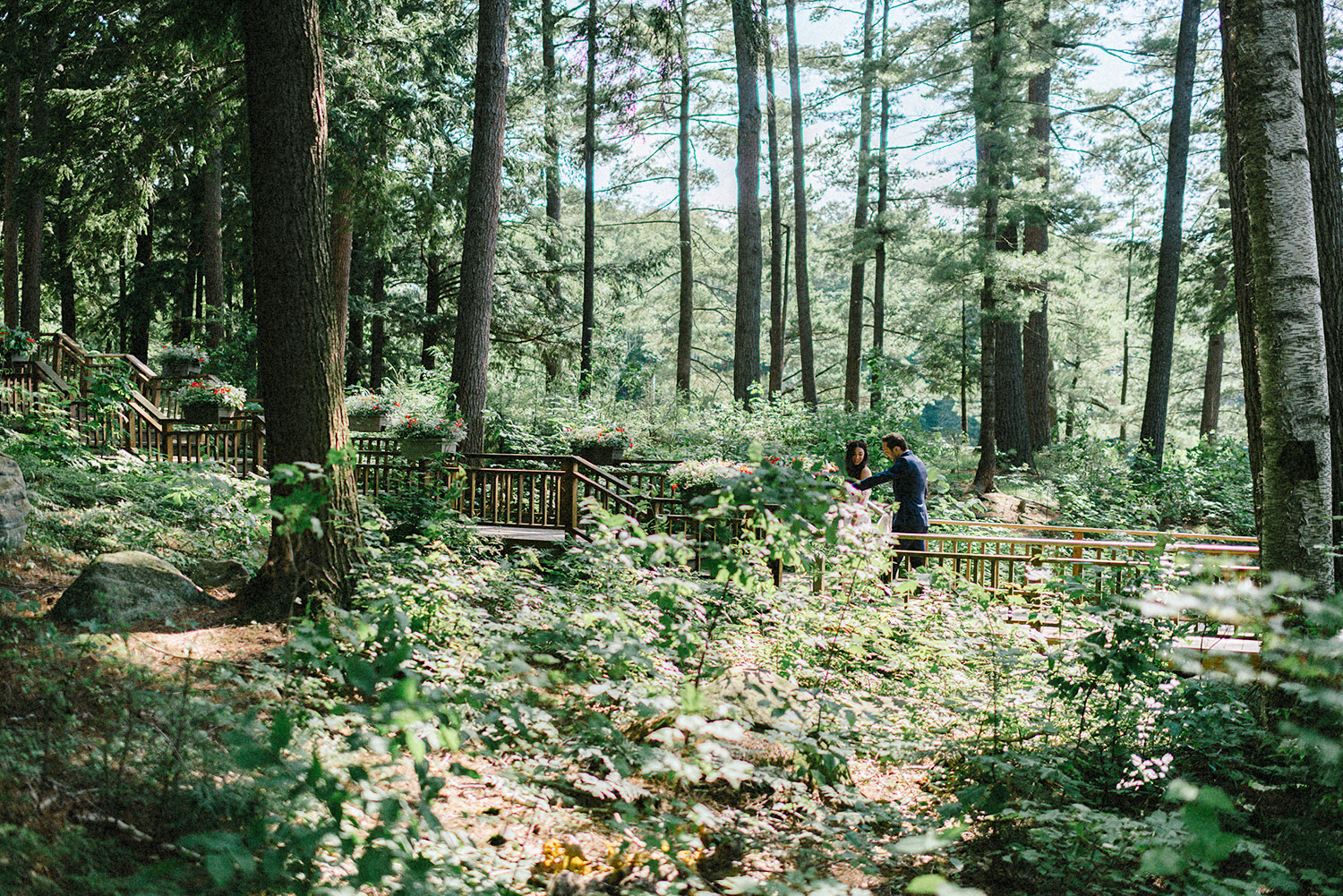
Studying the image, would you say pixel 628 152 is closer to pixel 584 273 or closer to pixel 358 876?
pixel 584 273

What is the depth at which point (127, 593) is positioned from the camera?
5.20 meters

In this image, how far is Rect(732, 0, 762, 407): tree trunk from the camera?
55.8 feet

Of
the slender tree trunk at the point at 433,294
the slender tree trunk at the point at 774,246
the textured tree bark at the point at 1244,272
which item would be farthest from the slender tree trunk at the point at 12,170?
the textured tree bark at the point at 1244,272

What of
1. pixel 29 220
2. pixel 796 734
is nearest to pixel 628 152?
pixel 29 220

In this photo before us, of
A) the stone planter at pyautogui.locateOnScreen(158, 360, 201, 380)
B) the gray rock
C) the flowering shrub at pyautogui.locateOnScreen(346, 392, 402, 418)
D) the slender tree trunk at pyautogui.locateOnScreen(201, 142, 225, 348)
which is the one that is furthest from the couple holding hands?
the slender tree trunk at pyautogui.locateOnScreen(201, 142, 225, 348)

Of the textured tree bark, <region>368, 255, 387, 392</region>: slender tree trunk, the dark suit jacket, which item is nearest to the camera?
the textured tree bark

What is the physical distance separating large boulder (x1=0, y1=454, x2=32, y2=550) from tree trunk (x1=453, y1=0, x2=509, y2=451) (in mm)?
5668

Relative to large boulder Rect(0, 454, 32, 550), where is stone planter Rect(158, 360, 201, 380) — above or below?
above

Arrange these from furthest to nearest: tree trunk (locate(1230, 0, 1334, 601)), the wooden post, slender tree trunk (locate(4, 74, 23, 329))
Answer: slender tree trunk (locate(4, 74, 23, 329)) → the wooden post → tree trunk (locate(1230, 0, 1334, 601))

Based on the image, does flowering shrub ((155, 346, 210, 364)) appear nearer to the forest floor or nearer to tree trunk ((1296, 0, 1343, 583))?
the forest floor

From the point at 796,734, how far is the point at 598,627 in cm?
136

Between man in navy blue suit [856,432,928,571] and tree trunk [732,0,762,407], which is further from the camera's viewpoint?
tree trunk [732,0,762,407]

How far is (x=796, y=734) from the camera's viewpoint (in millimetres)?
3689

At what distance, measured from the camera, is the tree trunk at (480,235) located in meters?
11.2
